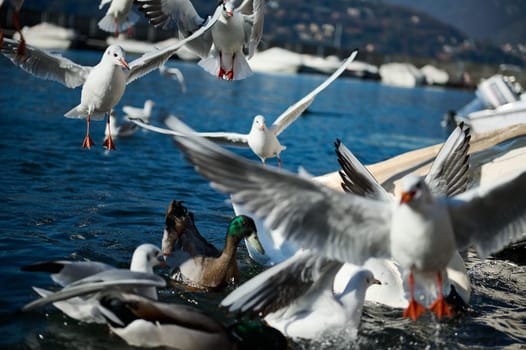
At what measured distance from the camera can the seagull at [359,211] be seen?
402 cm

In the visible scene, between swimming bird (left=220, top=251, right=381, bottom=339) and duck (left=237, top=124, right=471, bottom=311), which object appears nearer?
swimming bird (left=220, top=251, right=381, bottom=339)

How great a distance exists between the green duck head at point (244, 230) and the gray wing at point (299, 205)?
1.51 meters

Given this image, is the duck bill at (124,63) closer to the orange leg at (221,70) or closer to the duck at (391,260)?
the orange leg at (221,70)

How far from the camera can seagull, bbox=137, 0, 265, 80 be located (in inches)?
294

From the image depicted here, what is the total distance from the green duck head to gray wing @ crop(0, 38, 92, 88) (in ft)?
7.75

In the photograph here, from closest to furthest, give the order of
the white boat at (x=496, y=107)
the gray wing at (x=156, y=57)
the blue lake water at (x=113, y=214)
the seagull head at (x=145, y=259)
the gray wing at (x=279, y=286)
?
the gray wing at (x=279, y=286) → the seagull head at (x=145, y=259) → the blue lake water at (x=113, y=214) → the gray wing at (x=156, y=57) → the white boat at (x=496, y=107)

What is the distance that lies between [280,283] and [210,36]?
12.7ft

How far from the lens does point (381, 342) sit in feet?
15.8

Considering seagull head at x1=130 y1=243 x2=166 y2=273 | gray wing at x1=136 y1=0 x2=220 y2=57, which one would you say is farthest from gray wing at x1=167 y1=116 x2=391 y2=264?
gray wing at x1=136 y1=0 x2=220 y2=57

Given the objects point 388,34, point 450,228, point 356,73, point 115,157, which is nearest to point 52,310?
point 450,228

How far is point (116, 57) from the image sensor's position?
662cm

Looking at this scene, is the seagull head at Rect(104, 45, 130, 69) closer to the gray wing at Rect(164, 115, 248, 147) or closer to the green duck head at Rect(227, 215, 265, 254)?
the gray wing at Rect(164, 115, 248, 147)

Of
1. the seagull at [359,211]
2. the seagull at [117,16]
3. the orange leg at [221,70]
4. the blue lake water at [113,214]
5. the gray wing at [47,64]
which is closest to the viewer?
the seagull at [359,211]

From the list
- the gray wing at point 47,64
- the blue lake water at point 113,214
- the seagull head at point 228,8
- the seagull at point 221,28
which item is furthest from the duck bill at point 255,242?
the seagull head at point 228,8
